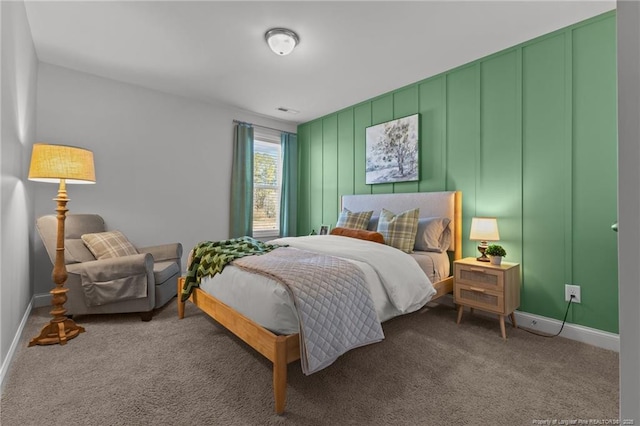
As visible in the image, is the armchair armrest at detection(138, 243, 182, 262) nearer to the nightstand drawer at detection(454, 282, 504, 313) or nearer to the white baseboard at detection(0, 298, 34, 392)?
the white baseboard at detection(0, 298, 34, 392)

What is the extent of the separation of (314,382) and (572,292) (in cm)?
230

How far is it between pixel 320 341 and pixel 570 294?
230 cm

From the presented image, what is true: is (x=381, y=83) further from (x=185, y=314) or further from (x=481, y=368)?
(x=185, y=314)

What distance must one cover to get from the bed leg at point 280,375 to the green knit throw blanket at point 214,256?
36.2 inches

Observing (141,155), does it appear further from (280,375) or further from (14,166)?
(280,375)

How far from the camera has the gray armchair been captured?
256 centimetres

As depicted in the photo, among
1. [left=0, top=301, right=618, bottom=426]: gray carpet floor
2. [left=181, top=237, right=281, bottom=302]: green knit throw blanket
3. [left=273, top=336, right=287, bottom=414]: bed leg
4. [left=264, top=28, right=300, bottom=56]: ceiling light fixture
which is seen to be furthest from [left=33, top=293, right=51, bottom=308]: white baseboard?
[left=264, top=28, right=300, bottom=56]: ceiling light fixture

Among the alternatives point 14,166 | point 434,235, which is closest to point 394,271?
point 434,235

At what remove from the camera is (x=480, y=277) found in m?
2.58

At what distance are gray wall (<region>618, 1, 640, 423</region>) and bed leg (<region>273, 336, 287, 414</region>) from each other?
4.25ft

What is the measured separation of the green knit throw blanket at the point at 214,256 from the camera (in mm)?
2326

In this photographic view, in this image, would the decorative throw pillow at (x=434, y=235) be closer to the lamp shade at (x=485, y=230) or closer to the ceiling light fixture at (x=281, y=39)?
the lamp shade at (x=485, y=230)

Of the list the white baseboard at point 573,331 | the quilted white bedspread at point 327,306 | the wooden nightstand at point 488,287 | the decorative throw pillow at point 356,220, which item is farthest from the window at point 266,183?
the white baseboard at point 573,331

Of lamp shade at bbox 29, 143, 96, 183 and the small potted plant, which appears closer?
lamp shade at bbox 29, 143, 96, 183
